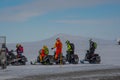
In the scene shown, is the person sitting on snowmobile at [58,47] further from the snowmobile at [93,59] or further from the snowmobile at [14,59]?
the snowmobile at [93,59]

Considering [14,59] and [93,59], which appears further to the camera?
[93,59]

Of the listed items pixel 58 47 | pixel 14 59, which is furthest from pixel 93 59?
pixel 14 59

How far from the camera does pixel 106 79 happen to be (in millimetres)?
19469

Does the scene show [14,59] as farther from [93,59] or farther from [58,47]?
[93,59]

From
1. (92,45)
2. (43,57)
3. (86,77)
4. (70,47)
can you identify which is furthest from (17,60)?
(86,77)

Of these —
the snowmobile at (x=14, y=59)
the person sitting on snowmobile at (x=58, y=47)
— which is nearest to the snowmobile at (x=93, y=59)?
the person sitting on snowmobile at (x=58, y=47)

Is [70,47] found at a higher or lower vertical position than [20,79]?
higher

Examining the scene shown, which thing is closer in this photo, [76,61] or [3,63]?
[3,63]

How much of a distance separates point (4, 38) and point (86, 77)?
312 inches

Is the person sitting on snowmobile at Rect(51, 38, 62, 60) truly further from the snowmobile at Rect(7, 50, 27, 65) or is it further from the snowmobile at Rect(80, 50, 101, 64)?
the snowmobile at Rect(80, 50, 101, 64)

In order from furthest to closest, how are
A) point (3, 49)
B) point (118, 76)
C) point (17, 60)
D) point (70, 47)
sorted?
point (70, 47)
point (17, 60)
point (3, 49)
point (118, 76)

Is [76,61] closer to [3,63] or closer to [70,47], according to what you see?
[70,47]

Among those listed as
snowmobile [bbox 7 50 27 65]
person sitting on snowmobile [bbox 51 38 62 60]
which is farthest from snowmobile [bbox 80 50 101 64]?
snowmobile [bbox 7 50 27 65]

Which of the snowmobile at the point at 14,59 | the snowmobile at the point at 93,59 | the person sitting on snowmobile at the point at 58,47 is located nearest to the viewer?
the snowmobile at the point at 14,59
